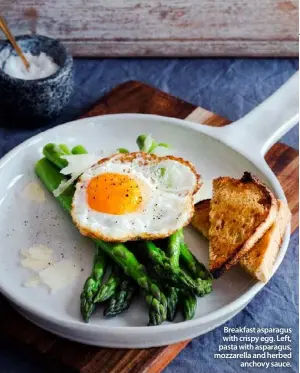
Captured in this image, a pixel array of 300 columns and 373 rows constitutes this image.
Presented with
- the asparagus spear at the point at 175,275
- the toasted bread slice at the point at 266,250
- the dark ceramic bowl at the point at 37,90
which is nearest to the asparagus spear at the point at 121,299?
the asparagus spear at the point at 175,275

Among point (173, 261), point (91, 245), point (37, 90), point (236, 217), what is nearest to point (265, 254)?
point (236, 217)

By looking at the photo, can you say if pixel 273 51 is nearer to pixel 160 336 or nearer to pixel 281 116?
pixel 281 116

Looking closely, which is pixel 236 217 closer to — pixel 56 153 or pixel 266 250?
pixel 266 250

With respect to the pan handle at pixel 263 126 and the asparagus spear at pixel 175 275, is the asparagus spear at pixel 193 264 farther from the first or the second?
the pan handle at pixel 263 126

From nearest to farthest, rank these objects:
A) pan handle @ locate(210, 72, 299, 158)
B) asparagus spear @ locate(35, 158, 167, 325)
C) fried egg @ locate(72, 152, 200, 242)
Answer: asparagus spear @ locate(35, 158, 167, 325) → fried egg @ locate(72, 152, 200, 242) → pan handle @ locate(210, 72, 299, 158)

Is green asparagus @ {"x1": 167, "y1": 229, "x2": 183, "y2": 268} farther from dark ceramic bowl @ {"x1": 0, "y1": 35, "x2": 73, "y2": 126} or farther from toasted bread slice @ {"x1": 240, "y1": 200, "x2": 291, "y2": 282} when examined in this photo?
dark ceramic bowl @ {"x1": 0, "y1": 35, "x2": 73, "y2": 126}

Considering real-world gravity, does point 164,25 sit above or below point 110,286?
below

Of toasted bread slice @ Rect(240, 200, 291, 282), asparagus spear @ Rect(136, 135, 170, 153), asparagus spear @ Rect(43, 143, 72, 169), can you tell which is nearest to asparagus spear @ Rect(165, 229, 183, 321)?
toasted bread slice @ Rect(240, 200, 291, 282)
